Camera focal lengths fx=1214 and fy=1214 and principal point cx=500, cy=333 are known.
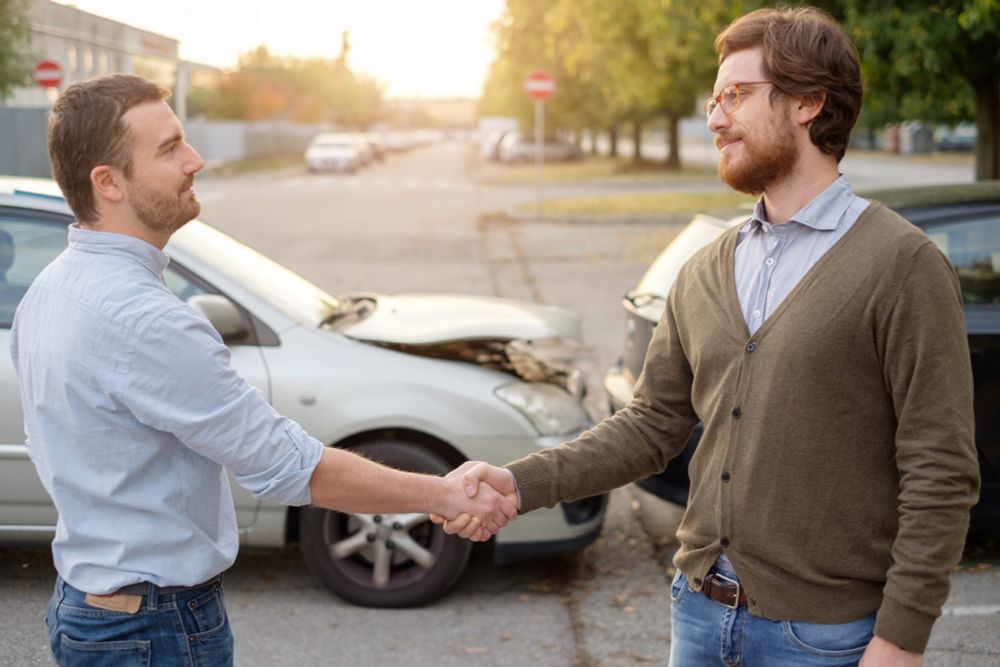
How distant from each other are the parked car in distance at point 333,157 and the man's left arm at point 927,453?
47.8m

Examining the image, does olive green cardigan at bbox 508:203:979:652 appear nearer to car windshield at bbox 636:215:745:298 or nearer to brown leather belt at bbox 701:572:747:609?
brown leather belt at bbox 701:572:747:609

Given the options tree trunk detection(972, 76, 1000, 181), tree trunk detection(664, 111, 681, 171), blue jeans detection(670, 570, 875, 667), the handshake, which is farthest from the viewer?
tree trunk detection(664, 111, 681, 171)

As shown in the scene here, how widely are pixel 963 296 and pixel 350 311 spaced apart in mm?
2707

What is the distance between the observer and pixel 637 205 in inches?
1021

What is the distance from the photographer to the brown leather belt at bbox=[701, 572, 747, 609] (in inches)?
92.0

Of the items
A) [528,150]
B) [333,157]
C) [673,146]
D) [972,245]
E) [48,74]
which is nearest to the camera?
[972,245]

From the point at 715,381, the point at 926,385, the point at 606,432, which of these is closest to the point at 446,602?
the point at 606,432

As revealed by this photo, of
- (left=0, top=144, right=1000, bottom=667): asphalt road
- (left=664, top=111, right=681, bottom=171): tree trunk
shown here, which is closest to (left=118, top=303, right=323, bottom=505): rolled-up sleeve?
(left=0, top=144, right=1000, bottom=667): asphalt road

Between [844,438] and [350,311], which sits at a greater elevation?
[844,438]

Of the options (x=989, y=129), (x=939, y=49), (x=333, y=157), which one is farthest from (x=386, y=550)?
(x=333, y=157)

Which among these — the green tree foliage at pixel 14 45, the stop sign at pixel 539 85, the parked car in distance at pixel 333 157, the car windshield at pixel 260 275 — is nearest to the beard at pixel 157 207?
the car windshield at pixel 260 275

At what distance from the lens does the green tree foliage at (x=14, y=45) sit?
22.8m

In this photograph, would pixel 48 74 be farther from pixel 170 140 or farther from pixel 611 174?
pixel 611 174

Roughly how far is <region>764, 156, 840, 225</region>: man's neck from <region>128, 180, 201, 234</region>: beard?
3.78 feet
